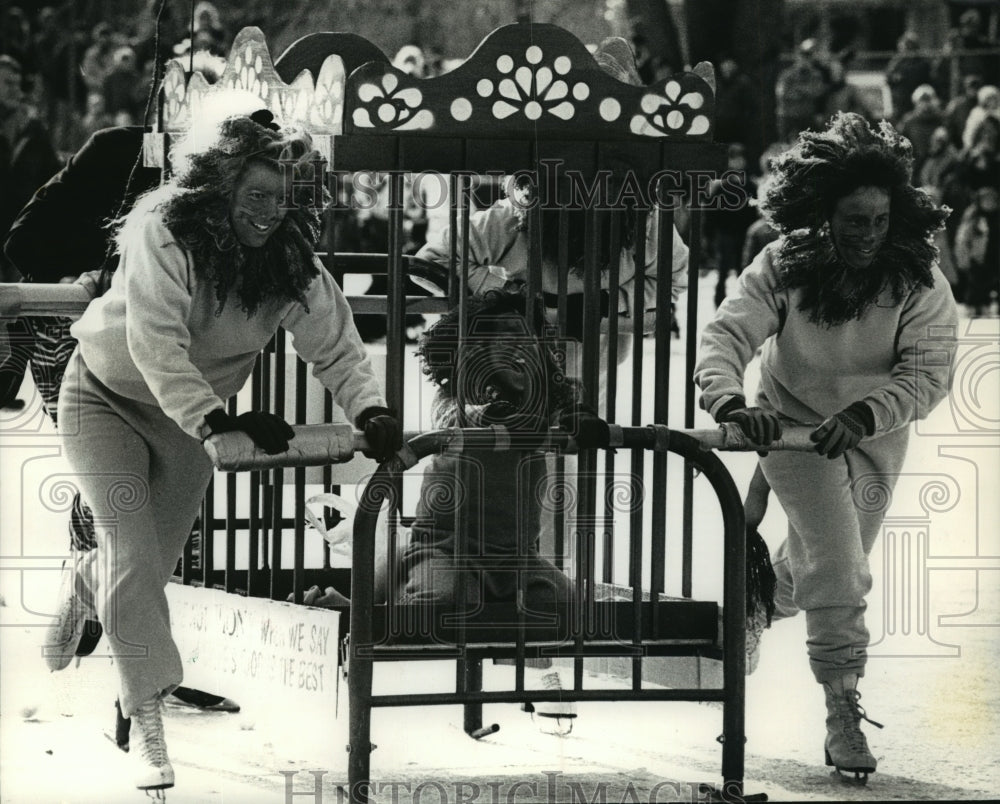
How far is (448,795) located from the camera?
12.8 feet

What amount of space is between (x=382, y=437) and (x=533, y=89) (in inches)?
31.7

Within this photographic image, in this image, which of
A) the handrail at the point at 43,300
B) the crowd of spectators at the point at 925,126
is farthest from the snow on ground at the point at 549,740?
the crowd of spectators at the point at 925,126

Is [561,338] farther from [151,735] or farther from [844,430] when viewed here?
[151,735]

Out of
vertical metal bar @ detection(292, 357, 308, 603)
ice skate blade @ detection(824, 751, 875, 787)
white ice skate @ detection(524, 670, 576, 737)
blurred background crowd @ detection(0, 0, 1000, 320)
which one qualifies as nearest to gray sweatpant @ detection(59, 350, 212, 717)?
vertical metal bar @ detection(292, 357, 308, 603)

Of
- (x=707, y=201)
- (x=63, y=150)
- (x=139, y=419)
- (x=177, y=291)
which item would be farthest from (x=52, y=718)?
(x=63, y=150)

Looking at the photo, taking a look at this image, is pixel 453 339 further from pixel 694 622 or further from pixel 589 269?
pixel 694 622

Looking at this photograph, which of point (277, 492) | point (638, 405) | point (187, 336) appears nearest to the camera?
point (187, 336)

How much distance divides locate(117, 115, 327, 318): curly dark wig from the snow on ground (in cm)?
106

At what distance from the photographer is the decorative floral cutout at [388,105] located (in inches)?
148

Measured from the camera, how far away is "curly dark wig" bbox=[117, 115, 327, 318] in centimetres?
371

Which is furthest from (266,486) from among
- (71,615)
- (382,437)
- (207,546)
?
(382,437)

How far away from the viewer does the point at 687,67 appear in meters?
16.3

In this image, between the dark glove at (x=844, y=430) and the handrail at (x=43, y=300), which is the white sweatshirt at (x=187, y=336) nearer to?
the handrail at (x=43, y=300)

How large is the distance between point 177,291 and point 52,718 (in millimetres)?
1407
